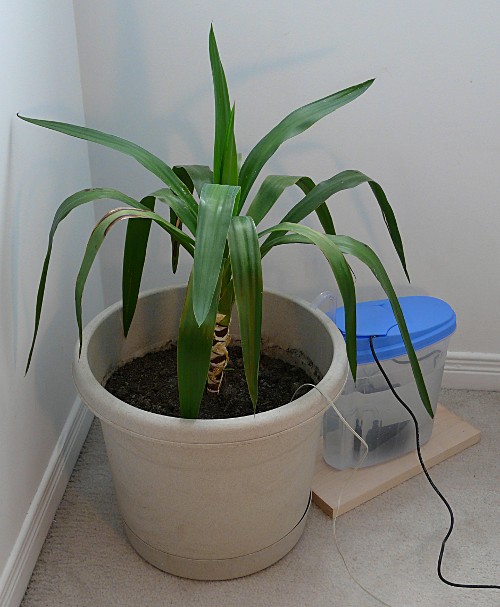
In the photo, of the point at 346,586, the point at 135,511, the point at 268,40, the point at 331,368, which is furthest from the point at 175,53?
the point at 346,586

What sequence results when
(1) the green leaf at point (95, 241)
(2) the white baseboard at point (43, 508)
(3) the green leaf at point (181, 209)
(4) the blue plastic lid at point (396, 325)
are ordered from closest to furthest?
(1) the green leaf at point (95, 241) → (3) the green leaf at point (181, 209) → (2) the white baseboard at point (43, 508) → (4) the blue plastic lid at point (396, 325)

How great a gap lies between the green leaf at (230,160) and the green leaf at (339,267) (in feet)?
0.42

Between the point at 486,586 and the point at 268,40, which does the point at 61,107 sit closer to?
the point at 268,40

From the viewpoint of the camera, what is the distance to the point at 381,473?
5.24ft

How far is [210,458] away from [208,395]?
199 millimetres

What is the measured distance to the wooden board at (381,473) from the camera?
154cm

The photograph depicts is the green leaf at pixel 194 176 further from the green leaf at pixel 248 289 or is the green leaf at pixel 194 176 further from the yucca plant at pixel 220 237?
the green leaf at pixel 248 289

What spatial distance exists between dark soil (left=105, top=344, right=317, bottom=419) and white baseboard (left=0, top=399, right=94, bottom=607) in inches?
9.9

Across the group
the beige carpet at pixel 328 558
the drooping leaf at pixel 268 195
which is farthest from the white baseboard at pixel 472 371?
the drooping leaf at pixel 268 195

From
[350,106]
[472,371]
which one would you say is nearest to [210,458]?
[350,106]

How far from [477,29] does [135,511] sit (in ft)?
3.83

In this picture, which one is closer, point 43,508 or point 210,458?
point 210,458

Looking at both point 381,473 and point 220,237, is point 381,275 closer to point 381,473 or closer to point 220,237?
point 220,237

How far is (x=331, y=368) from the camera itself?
4.21 ft
